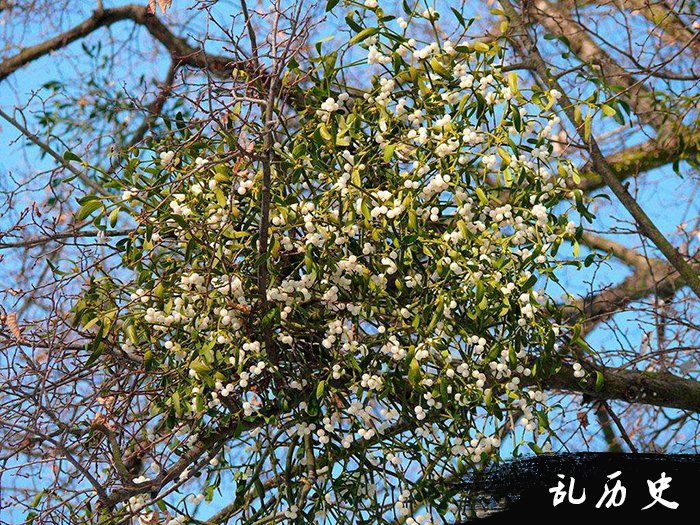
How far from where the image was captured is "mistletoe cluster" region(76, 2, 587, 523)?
1842 millimetres

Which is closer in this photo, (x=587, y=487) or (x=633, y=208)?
(x=587, y=487)

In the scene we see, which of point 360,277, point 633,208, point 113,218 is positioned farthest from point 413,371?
point 633,208

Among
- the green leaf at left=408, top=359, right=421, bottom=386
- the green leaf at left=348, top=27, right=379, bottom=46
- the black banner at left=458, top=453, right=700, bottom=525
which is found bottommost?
the black banner at left=458, top=453, right=700, bottom=525

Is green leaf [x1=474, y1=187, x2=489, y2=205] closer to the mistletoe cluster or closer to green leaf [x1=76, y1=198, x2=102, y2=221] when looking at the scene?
the mistletoe cluster

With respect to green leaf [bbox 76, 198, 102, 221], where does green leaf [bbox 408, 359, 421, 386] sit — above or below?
below

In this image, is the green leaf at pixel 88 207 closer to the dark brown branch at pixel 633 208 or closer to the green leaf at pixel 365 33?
the green leaf at pixel 365 33

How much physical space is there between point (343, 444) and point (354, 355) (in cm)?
18

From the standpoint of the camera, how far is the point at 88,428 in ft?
6.43

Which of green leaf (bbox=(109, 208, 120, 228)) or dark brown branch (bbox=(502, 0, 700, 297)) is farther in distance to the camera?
dark brown branch (bbox=(502, 0, 700, 297))

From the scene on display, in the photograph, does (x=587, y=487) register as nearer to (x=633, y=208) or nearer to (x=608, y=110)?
(x=608, y=110)

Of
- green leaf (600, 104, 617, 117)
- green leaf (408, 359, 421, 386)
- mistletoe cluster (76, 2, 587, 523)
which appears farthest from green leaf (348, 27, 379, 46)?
green leaf (408, 359, 421, 386)

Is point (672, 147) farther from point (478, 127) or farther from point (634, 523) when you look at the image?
point (634, 523)

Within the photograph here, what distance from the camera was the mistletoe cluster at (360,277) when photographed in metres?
1.84

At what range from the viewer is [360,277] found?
186cm
